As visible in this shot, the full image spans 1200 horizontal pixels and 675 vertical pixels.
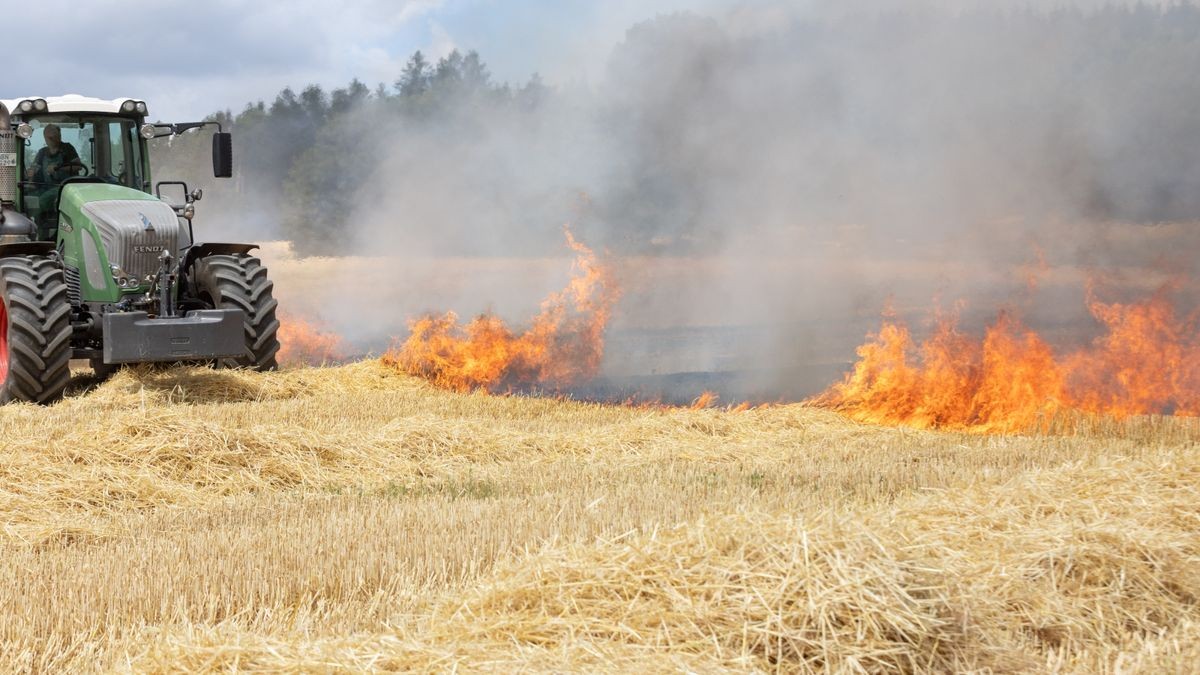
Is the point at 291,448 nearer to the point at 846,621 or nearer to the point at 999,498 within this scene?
the point at 999,498

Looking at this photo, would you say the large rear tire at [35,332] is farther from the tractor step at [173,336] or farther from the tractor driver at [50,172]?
the tractor driver at [50,172]

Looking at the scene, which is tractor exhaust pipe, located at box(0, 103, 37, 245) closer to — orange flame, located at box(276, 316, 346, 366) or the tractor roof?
the tractor roof

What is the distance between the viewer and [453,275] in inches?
765

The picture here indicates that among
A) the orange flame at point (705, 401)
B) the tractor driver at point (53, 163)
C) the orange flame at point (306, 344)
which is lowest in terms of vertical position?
the orange flame at point (306, 344)

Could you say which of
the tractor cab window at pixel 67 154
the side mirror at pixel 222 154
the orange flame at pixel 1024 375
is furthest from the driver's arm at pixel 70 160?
the orange flame at pixel 1024 375

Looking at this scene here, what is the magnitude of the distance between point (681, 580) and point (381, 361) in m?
10.7

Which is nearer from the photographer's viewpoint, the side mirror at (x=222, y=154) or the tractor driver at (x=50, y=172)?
the side mirror at (x=222, y=154)

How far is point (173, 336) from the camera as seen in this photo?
10602mm

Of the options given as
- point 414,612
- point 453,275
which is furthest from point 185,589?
point 453,275

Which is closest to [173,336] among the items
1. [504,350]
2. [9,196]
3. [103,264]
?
[103,264]

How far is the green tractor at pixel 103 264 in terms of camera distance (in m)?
10.7

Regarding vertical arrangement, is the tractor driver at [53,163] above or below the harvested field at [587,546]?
above

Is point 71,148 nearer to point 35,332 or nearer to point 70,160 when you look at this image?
point 70,160

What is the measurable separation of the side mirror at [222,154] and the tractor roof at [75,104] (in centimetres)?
129
